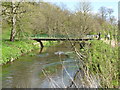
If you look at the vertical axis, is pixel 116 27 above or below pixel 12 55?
above

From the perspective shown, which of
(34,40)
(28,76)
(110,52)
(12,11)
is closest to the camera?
(110,52)

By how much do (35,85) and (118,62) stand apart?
5.51m

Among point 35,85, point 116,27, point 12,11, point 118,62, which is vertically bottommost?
point 35,85

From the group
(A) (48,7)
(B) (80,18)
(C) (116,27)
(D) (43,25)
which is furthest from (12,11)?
(C) (116,27)

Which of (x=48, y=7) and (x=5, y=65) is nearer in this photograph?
(x=5, y=65)

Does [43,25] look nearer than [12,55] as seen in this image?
No

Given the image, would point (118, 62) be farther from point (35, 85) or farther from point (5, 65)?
point (5, 65)

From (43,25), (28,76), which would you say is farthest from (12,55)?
(43,25)

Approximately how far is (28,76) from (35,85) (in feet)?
6.40

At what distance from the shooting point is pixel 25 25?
82.0ft

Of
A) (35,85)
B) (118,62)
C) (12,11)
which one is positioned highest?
(12,11)

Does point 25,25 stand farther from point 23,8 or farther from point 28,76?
point 28,76

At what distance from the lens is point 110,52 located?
5695 millimetres

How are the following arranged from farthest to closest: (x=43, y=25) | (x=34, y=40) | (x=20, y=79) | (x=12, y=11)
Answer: (x=43, y=25), (x=34, y=40), (x=12, y=11), (x=20, y=79)
